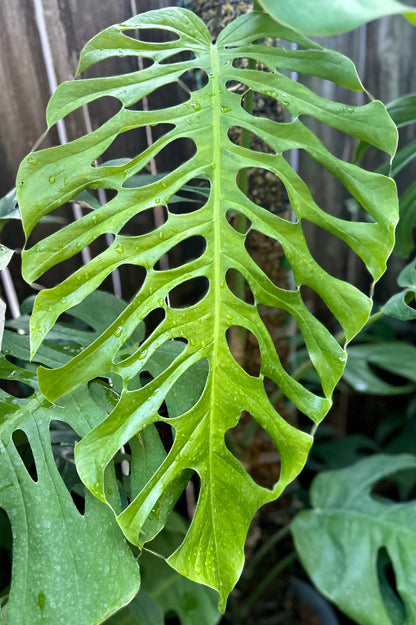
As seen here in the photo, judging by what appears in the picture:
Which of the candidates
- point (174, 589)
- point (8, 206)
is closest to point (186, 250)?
point (8, 206)

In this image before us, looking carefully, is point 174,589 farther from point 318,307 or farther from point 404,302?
point 318,307

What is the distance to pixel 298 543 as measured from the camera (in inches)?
34.8

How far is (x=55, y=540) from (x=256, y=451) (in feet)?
1.86

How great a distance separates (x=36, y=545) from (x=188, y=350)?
26 cm

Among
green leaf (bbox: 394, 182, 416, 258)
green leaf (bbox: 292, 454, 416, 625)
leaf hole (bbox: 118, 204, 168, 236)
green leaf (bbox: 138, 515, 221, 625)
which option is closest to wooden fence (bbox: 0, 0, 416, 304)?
leaf hole (bbox: 118, 204, 168, 236)

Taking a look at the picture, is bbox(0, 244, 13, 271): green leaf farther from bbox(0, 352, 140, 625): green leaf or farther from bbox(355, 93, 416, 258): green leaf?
bbox(355, 93, 416, 258): green leaf

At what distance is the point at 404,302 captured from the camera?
2.12 ft

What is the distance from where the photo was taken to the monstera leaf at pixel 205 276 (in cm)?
53

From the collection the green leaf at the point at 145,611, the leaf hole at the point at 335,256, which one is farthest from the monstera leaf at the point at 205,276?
the leaf hole at the point at 335,256

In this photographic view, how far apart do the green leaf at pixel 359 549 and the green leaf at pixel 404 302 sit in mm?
401

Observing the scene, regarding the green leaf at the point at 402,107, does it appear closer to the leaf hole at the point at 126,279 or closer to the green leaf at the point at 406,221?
the green leaf at the point at 406,221

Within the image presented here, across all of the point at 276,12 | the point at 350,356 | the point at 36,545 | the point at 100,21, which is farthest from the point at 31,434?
the point at 350,356

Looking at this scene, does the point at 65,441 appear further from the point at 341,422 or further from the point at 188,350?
the point at 341,422

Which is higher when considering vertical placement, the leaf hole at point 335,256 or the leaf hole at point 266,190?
the leaf hole at point 266,190
